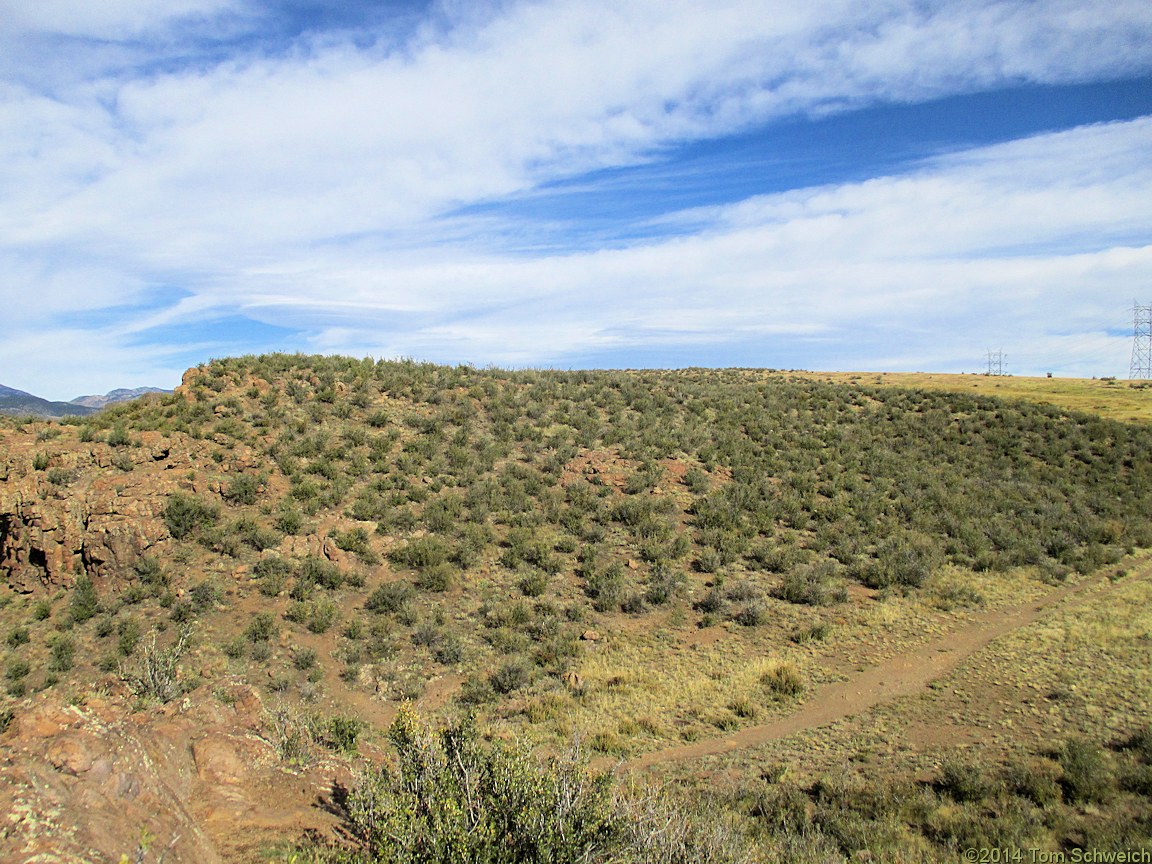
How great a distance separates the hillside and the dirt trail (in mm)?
163

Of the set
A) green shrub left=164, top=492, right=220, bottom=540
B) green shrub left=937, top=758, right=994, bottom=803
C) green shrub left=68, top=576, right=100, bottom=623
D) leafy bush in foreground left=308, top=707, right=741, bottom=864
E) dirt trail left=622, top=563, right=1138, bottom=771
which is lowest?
dirt trail left=622, top=563, right=1138, bottom=771

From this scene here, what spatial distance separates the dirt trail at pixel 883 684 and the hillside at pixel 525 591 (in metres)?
0.16

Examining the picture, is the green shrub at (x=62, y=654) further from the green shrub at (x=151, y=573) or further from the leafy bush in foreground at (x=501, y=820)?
the leafy bush in foreground at (x=501, y=820)

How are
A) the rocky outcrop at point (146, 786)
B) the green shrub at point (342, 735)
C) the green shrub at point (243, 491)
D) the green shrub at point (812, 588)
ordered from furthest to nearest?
the green shrub at point (243, 491) → the green shrub at point (812, 588) → the green shrub at point (342, 735) → the rocky outcrop at point (146, 786)

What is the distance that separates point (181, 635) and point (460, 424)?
1183 centimetres

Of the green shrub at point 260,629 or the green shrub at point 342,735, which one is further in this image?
the green shrub at point 260,629

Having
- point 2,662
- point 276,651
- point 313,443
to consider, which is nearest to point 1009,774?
point 276,651

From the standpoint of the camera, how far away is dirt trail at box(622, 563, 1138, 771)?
919cm

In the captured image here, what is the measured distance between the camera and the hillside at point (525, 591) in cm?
726

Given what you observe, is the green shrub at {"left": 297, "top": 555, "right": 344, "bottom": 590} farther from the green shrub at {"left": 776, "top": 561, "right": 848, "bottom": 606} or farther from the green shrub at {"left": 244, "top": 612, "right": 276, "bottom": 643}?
the green shrub at {"left": 776, "top": 561, "right": 848, "bottom": 606}

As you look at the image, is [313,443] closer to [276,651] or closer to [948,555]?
[276,651]

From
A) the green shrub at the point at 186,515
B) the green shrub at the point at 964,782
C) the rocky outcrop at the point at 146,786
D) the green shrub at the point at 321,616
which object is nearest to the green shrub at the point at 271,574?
the green shrub at the point at 321,616

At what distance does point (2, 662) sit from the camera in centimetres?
1060

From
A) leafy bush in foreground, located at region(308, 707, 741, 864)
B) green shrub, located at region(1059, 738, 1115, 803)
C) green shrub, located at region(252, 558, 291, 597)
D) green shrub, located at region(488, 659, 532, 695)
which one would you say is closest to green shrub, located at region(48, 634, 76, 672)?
green shrub, located at region(252, 558, 291, 597)
